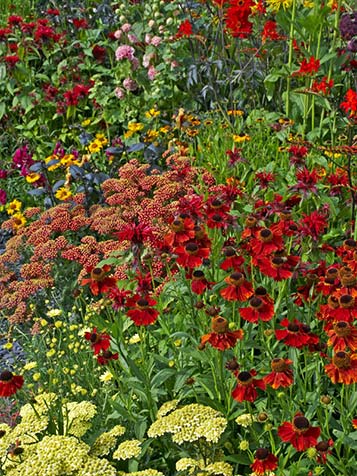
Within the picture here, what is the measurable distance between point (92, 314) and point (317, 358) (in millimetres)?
1123

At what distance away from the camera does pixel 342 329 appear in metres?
1.79

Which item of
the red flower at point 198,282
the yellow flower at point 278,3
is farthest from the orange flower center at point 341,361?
the yellow flower at point 278,3

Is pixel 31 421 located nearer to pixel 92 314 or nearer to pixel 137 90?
pixel 92 314

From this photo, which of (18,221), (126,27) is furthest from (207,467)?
(126,27)

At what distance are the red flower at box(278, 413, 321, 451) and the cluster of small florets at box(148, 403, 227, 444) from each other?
201 mm

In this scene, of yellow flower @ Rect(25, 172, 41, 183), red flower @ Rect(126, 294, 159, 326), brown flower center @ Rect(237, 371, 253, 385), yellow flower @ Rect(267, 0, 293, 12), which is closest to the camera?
brown flower center @ Rect(237, 371, 253, 385)

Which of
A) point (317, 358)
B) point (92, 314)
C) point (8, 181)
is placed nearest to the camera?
point (317, 358)

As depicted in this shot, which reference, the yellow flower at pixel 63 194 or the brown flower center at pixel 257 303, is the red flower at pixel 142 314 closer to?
the brown flower center at pixel 257 303

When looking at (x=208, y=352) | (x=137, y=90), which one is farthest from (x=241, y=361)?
(x=137, y=90)

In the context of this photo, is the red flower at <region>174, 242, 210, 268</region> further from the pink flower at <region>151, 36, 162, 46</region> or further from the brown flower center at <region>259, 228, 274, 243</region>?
the pink flower at <region>151, 36, 162, 46</region>

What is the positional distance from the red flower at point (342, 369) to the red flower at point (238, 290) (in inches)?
12.7

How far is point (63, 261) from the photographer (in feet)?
11.7

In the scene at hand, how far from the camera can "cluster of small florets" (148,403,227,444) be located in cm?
183

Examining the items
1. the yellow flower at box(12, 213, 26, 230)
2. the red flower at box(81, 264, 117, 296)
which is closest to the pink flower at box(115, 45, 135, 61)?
the yellow flower at box(12, 213, 26, 230)
